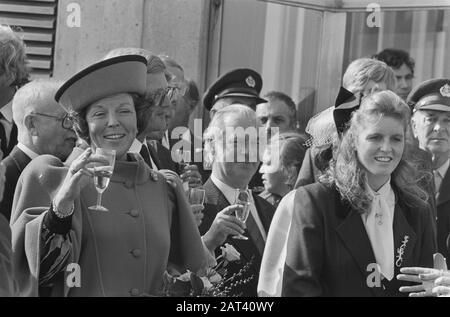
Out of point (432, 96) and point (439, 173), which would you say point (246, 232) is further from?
point (432, 96)

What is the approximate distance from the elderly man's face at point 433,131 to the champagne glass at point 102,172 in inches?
105

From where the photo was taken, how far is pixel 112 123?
607cm

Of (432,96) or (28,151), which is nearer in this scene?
(28,151)

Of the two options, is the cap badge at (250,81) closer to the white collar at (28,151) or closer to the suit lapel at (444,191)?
the suit lapel at (444,191)

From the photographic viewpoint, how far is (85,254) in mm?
5898

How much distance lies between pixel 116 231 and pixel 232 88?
2758mm

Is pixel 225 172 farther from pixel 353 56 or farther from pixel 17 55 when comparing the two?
pixel 353 56

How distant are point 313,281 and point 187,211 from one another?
630mm

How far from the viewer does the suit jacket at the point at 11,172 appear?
21.2 ft

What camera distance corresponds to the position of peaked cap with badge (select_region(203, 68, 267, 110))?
8547mm

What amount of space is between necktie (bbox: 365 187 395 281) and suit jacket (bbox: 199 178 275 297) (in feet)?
2.44

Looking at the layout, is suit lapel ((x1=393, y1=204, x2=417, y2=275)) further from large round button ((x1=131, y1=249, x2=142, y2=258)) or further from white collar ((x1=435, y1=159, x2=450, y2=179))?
white collar ((x1=435, y1=159, x2=450, y2=179))

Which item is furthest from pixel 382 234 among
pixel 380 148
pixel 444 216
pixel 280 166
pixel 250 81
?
pixel 250 81

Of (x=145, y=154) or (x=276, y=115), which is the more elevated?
(x=276, y=115)
